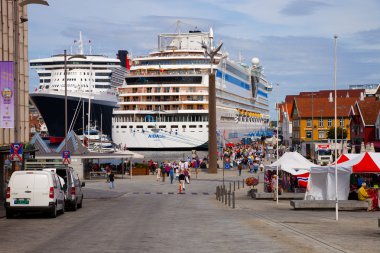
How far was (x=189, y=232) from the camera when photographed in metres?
17.5

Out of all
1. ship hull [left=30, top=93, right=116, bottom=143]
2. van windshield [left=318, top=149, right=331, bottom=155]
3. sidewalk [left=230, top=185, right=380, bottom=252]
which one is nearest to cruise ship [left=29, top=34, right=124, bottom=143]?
ship hull [left=30, top=93, right=116, bottom=143]

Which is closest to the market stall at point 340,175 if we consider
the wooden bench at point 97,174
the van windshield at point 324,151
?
→ the wooden bench at point 97,174

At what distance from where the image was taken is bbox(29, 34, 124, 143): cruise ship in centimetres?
9844

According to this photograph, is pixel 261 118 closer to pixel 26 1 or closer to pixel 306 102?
pixel 306 102

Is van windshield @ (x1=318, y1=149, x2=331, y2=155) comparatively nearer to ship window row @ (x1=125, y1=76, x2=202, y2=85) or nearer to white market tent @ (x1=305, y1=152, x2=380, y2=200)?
ship window row @ (x1=125, y1=76, x2=202, y2=85)

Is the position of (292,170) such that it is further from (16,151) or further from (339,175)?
(16,151)

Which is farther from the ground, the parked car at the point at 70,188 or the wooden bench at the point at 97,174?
the parked car at the point at 70,188

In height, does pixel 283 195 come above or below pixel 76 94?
below

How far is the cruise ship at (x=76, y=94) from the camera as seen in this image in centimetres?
9844

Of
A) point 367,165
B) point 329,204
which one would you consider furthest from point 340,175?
point 329,204

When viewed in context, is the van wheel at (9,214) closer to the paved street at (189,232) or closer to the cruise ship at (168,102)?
the paved street at (189,232)

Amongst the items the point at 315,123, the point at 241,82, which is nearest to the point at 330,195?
the point at 315,123

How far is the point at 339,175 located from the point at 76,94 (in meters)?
73.4

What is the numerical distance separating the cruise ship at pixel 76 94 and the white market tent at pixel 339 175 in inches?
2272
